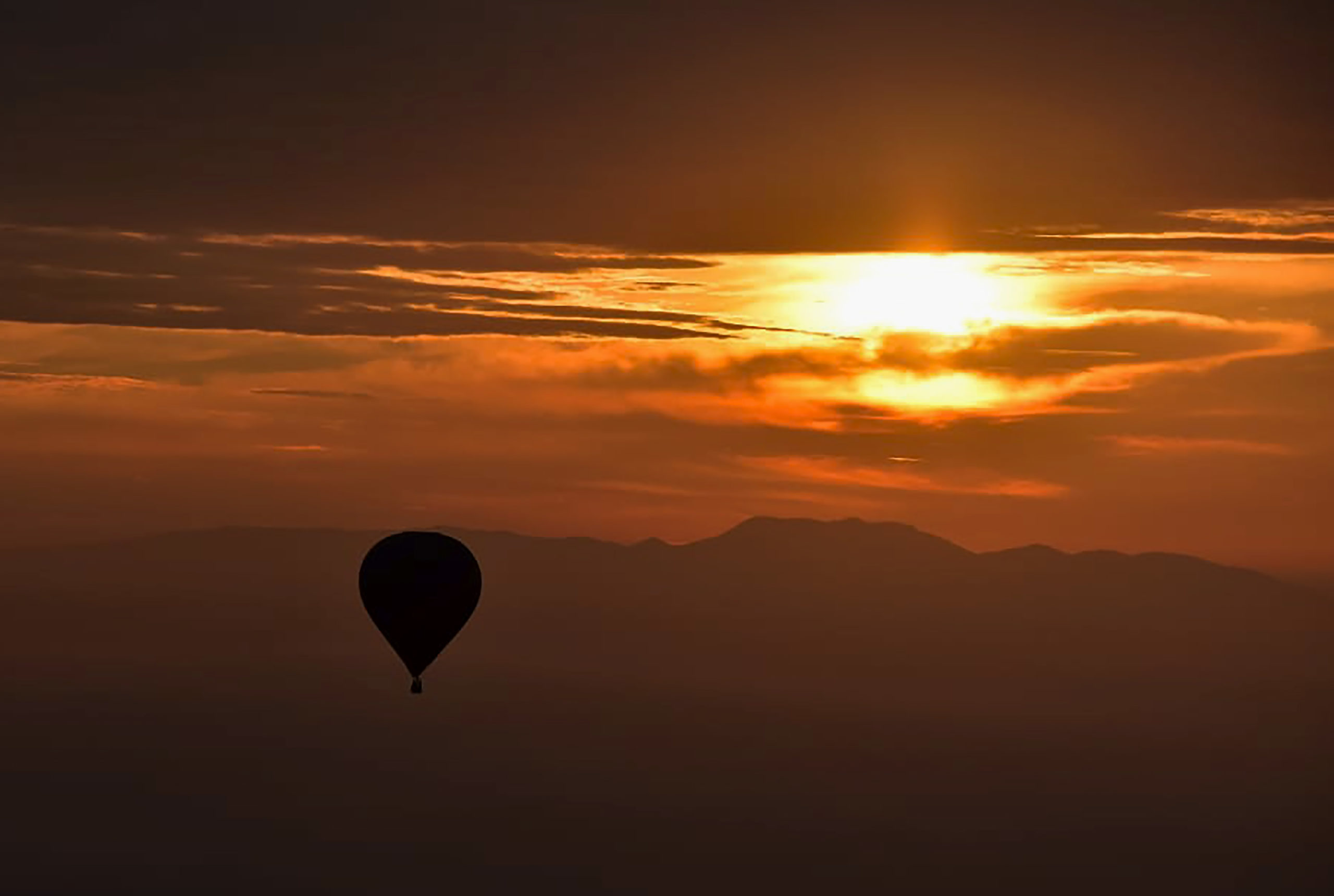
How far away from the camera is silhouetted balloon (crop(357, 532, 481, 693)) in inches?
3898

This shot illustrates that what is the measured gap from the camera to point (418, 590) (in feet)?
327

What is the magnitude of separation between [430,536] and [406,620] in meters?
4.41

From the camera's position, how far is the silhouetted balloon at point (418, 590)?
99.0 meters

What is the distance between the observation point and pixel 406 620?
9912cm

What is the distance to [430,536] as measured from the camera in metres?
101
